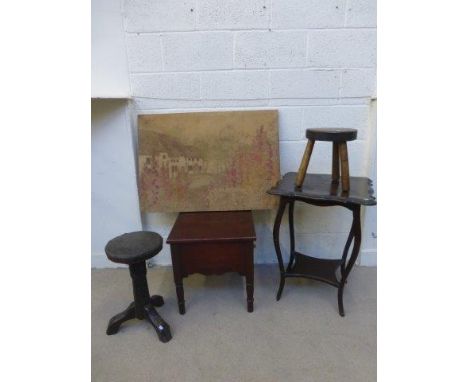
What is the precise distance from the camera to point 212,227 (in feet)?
5.19

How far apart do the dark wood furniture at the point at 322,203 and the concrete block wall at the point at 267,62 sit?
29cm

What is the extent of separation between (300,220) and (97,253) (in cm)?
132

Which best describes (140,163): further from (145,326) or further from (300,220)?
(300,220)

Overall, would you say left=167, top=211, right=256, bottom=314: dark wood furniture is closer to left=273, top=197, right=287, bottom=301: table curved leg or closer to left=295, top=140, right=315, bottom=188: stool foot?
left=273, top=197, right=287, bottom=301: table curved leg

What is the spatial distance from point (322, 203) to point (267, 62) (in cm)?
81

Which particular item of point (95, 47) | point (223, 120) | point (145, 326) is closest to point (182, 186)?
point (223, 120)

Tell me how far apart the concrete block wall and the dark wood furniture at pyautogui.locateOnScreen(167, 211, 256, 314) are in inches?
23.3

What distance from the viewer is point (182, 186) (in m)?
1.75

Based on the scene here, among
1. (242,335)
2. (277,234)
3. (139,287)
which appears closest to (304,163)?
(277,234)

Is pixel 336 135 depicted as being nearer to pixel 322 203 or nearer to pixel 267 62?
pixel 322 203

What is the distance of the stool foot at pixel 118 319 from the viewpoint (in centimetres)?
150

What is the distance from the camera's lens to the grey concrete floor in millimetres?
1285

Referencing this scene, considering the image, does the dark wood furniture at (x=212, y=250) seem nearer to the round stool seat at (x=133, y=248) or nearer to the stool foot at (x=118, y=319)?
A: the round stool seat at (x=133, y=248)

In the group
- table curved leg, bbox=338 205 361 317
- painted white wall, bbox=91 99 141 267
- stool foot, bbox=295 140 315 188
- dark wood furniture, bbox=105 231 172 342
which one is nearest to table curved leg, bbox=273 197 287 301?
stool foot, bbox=295 140 315 188
